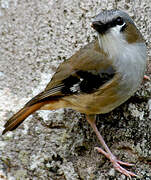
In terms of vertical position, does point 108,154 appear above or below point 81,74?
below

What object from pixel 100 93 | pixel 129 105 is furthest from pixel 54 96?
pixel 129 105

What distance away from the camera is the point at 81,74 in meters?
3.86

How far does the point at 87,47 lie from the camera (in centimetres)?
398

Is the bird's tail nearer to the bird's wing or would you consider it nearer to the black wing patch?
the bird's wing

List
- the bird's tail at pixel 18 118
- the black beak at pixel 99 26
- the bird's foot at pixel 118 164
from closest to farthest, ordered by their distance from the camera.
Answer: the black beak at pixel 99 26 → the bird's foot at pixel 118 164 → the bird's tail at pixel 18 118

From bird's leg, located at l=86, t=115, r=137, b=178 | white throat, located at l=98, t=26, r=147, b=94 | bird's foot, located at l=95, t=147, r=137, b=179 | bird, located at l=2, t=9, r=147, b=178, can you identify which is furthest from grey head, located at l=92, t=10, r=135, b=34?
bird's foot, located at l=95, t=147, r=137, b=179

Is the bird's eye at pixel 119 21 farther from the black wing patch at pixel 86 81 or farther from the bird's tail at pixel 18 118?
the bird's tail at pixel 18 118

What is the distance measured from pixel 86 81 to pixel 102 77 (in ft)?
0.56

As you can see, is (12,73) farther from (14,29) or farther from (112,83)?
(112,83)

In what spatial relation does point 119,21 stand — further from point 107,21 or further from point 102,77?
point 102,77

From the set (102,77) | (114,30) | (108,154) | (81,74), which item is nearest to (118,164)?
(108,154)

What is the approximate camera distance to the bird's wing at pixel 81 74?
375cm

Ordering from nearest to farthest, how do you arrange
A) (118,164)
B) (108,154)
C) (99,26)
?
(99,26)
(118,164)
(108,154)

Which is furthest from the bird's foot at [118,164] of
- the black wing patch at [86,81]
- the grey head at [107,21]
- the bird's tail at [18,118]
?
the grey head at [107,21]
